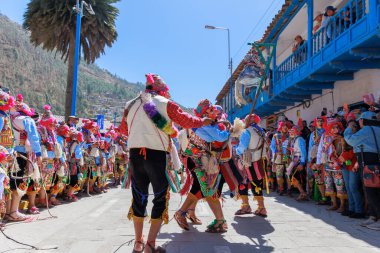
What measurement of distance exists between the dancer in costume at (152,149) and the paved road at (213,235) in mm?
460

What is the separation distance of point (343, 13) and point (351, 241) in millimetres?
5881

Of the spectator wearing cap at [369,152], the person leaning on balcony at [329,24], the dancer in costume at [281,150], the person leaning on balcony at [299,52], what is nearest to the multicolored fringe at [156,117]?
the spectator wearing cap at [369,152]

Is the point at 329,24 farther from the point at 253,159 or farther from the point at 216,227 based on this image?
the point at 216,227

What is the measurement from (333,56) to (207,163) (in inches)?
199

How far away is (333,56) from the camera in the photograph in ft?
28.0

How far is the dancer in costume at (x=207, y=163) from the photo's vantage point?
5164 millimetres

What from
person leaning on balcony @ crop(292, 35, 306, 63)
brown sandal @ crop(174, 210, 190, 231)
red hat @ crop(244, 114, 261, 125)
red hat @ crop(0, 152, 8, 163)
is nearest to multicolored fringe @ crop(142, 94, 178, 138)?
brown sandal @ crop(174, 210, 190, 231)

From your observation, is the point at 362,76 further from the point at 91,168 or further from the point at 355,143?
the point at 91,168

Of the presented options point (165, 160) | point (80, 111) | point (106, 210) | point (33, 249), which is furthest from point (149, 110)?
point (80, 111)

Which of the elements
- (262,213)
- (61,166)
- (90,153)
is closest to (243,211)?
(262,213)

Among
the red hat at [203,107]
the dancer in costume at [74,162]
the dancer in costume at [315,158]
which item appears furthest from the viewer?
the dancer in costume at [74,162]

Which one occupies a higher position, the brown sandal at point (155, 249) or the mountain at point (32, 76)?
Result: the mountain at point (32, 76)

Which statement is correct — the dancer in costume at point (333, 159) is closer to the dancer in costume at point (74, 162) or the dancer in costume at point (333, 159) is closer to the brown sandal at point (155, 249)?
the brown sandal at point (155, 249)

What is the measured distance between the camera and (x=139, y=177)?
4.21 m
